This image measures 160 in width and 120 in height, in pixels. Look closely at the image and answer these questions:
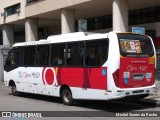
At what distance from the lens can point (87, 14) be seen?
110 ft

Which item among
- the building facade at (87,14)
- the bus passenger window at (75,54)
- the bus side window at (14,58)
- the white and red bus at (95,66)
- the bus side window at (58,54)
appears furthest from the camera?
the building facade at (87,14)

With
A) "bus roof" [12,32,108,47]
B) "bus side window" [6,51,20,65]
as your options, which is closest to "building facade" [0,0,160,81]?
"bus side window" [6,51,20,65]

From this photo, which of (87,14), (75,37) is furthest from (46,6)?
(75,37)

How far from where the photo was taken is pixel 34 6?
32469 mm

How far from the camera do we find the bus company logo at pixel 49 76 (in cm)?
1512

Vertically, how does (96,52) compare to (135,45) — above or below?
below

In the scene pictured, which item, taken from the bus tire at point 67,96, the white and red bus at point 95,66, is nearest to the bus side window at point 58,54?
the white and red bus at point 95,66

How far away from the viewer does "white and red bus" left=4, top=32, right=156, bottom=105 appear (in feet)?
40.0

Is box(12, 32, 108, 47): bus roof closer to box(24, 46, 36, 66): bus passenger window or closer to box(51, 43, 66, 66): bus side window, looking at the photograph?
box(51, 43, 66, 66): bus side window

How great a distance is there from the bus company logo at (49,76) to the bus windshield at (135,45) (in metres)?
3.83

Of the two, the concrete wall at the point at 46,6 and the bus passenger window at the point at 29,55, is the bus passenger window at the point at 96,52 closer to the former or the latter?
the bus passenger window at the point at 29,55

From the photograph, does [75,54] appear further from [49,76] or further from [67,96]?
[49,76]

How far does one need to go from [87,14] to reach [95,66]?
21328mm

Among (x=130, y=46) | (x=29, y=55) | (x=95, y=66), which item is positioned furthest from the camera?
(x=29, y=55)
